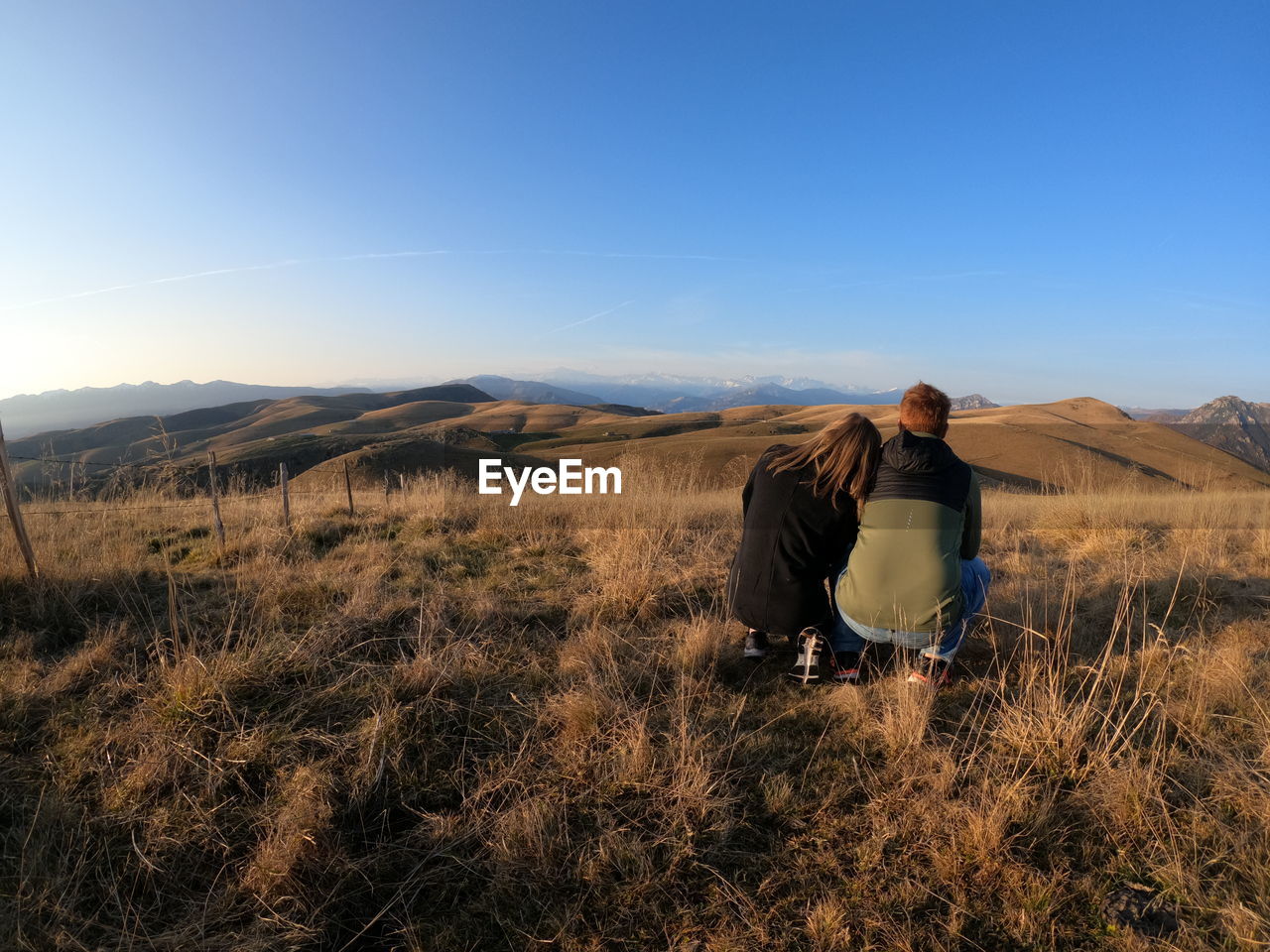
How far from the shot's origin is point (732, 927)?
182 centimetres

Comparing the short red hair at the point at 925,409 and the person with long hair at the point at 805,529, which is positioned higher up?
the short red hair at the point at 925,409

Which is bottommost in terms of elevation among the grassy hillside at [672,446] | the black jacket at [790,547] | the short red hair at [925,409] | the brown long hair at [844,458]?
the grassy hillside at [672,446]

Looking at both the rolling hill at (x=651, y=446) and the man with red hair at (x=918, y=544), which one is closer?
the man with red hair at (x=918, y=544)

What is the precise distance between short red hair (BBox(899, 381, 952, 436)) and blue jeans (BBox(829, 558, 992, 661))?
0.77 m

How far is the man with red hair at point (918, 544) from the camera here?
2830 millimetres

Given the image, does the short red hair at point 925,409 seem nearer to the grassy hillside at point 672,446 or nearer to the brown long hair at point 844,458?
the brown long hair at point 844,458

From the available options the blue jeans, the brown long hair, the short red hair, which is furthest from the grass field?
the short red hair

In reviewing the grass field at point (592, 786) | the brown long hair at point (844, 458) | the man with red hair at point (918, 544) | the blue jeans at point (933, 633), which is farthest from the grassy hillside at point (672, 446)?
the grass field at point (592, 786)

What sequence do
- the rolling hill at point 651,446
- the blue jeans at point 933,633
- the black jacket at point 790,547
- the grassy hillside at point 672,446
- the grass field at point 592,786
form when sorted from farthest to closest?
the rolling hill at point 651,446, the grassy hillside at point 672,446, the black jacket at point 790,547, the blue jeans at point 933,633, the grass field at point 592,786

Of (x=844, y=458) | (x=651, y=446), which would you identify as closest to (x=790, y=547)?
(x=844, y=458)

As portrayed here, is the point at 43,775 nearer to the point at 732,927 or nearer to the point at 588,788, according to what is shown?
the point at 588,788

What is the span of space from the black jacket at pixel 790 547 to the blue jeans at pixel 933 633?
0.45 feet

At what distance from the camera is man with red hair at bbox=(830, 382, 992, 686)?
111 inches

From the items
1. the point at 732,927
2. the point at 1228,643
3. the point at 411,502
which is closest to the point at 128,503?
the point at 411,502
